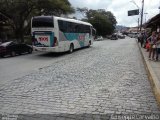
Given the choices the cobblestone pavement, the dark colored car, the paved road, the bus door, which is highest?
the bus door

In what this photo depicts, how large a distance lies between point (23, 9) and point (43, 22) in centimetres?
1426

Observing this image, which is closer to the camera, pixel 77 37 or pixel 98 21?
pixel 77 37

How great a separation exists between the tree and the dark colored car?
10.2 m

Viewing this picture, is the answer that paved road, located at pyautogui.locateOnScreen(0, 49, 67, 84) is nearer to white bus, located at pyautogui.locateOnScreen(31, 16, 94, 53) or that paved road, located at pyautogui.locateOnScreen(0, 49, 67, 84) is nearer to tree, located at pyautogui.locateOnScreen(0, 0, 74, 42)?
white bus, located at pyautogui.locateOnScreen(31, 16, 94, 53)

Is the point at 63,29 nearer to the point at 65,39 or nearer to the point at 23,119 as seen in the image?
the point at 65,39

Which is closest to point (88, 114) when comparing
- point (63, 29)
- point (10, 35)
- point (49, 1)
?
point (63, 29)

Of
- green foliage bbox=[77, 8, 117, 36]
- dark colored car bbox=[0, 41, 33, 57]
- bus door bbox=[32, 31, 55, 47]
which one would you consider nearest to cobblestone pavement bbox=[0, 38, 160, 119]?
bus door bbox=[32, 31, 55, 47]

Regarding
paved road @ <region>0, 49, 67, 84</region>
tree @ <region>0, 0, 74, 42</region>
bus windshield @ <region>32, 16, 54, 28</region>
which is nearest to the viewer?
paved road @ <region>0, 49, 67, 84</region>

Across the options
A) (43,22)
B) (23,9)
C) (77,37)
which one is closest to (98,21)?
(23,9)

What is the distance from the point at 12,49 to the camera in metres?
22.2

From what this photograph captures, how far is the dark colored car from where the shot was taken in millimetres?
21289

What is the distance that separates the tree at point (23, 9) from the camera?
1287 inches

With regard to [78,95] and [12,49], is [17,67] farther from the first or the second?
[12,49]

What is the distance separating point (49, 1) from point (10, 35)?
33.9ft
